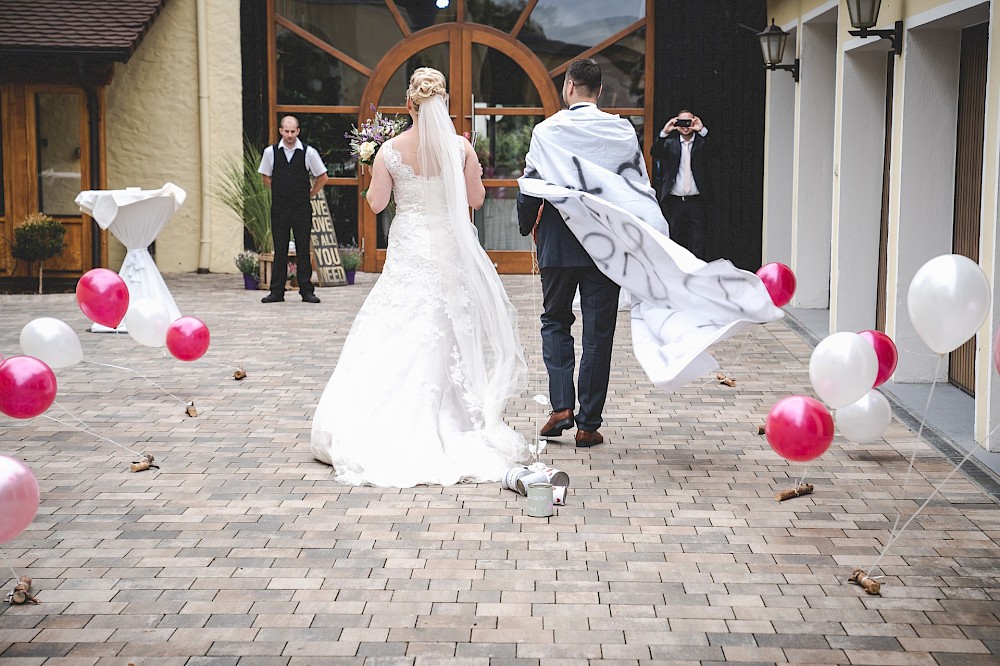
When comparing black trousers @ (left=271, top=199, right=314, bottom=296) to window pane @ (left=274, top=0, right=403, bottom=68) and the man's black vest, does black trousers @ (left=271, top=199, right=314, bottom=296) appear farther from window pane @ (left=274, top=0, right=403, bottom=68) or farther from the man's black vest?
window pane @ (left=274, top=0, right=403, bottom=68)

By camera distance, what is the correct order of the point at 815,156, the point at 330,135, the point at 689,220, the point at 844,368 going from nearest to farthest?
the point at 844,368 → the point at 815,156 → the point at 689,220 → the point at 330,135

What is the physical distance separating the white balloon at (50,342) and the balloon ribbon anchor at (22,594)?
2.27 metres

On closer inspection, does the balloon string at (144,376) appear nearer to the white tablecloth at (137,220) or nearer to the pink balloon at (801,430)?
the white tablecloth at (137,220)

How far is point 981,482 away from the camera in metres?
5.55

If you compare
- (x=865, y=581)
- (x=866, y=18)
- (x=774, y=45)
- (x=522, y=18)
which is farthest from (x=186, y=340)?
(x=522, y=18)

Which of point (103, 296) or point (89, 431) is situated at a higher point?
point (103, 296)

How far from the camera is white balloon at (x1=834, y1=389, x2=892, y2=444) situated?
579 centimetres

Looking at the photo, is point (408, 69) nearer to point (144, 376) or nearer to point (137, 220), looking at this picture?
point (137, 220)

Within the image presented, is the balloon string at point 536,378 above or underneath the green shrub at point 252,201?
underneath

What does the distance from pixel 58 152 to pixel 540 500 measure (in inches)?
446

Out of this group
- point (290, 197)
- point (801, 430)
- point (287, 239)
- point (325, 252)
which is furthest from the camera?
point (325, 252)

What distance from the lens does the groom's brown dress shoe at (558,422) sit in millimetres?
6477

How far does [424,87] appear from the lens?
6.07 meters

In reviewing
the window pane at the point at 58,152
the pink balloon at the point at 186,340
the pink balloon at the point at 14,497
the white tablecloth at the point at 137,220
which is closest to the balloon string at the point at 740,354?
the pink balloon at the point at 186,340
